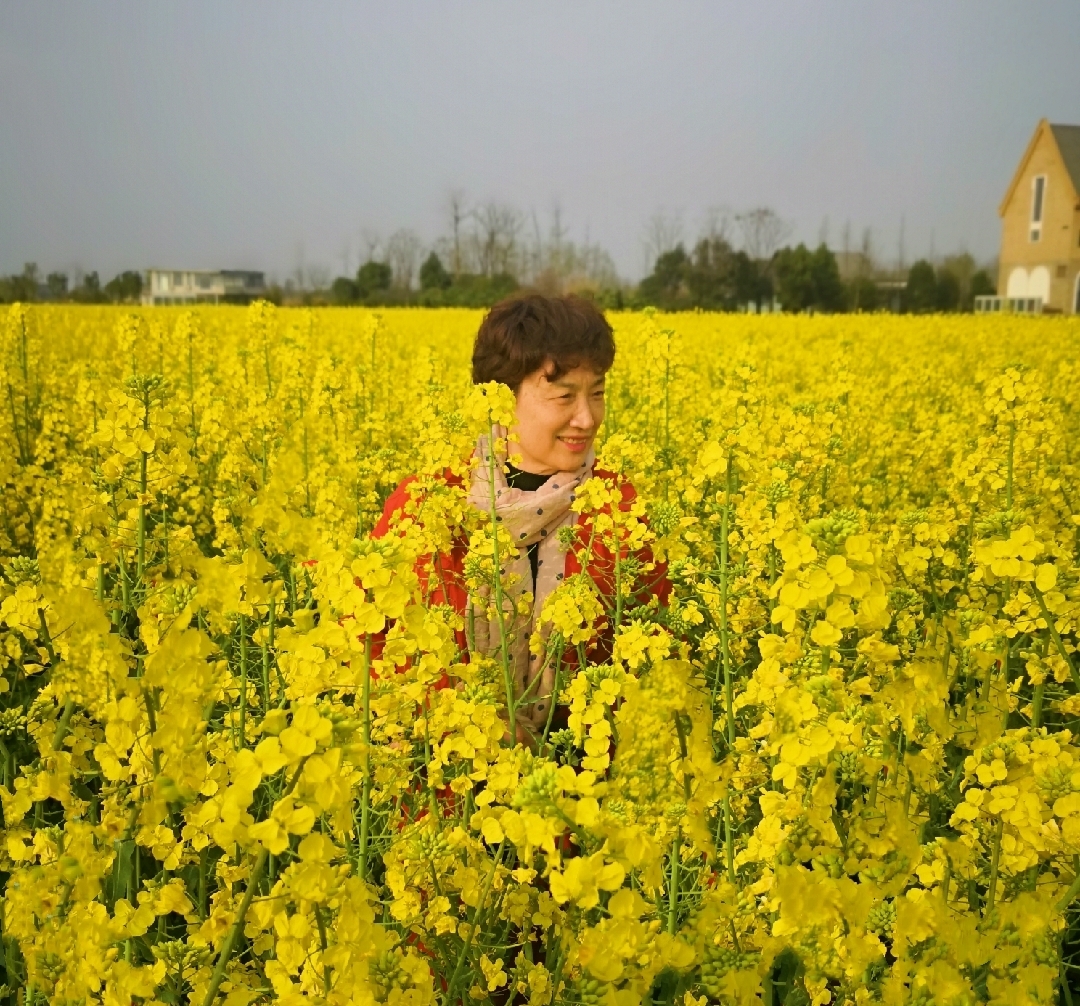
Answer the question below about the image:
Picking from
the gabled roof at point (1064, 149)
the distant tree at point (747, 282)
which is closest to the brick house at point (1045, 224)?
the gabled roof at point (1064, 149)

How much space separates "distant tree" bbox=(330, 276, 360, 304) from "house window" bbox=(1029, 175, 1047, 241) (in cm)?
2757

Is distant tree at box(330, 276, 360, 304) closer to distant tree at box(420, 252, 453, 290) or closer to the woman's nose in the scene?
distant tree at box(420, 252, 453, 290)

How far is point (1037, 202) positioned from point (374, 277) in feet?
89.8

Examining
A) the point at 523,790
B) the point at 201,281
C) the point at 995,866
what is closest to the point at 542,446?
the point at 995,866

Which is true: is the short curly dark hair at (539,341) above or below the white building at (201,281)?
below

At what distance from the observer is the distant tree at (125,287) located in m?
32.3

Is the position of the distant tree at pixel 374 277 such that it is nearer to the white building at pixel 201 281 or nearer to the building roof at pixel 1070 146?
the white building at pixel 201 281

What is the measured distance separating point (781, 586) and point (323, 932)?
31.7 inches

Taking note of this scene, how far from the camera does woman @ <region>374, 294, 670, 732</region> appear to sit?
9.43ft

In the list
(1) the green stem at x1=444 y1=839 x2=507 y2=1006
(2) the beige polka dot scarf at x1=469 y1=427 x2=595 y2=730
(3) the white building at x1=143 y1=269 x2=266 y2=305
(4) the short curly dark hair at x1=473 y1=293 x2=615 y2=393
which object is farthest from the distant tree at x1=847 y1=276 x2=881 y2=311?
(1) the green stem at x1=444 y1=839 x2=507 y2=1006

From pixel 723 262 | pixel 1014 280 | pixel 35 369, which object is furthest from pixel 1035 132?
pixel 35 369

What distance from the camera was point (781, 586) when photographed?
57.9 inches

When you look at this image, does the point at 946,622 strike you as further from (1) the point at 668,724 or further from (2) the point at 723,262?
(2) the point at 723,262

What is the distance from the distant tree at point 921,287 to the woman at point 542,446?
40099 mm
